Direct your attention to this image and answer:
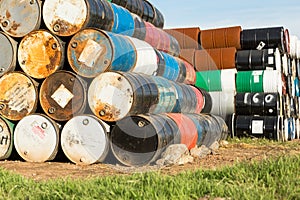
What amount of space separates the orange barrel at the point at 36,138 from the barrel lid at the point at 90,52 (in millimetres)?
894

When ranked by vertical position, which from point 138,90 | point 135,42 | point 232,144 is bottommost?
point 232,144

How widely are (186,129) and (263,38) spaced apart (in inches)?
185

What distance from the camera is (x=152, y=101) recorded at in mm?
7352

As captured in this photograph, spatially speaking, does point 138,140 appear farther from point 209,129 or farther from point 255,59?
point 255,59

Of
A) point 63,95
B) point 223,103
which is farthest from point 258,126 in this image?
point 63,95

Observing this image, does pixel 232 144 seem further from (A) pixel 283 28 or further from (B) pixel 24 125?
(B) pixel 24 125

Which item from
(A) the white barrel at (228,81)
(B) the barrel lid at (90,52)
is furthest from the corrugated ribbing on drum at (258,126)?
(B) the barrel lid at (90,52)

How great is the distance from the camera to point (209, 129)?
9.17 meters

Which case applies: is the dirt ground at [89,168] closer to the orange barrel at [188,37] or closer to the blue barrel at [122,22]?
the blue barrel at [122,22]

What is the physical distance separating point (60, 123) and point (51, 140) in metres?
0.29

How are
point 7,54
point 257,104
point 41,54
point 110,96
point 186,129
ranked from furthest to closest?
point 257,104 → point 186,129 → point 7,54 → point 41,54 → point 110,96

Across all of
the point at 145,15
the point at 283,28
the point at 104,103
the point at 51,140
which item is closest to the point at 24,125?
the point at 51,140

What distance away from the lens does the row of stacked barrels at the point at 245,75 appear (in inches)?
434

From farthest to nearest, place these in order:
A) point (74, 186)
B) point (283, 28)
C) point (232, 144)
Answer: point (283, 28) < point (232, 144) < point (74, 186)
